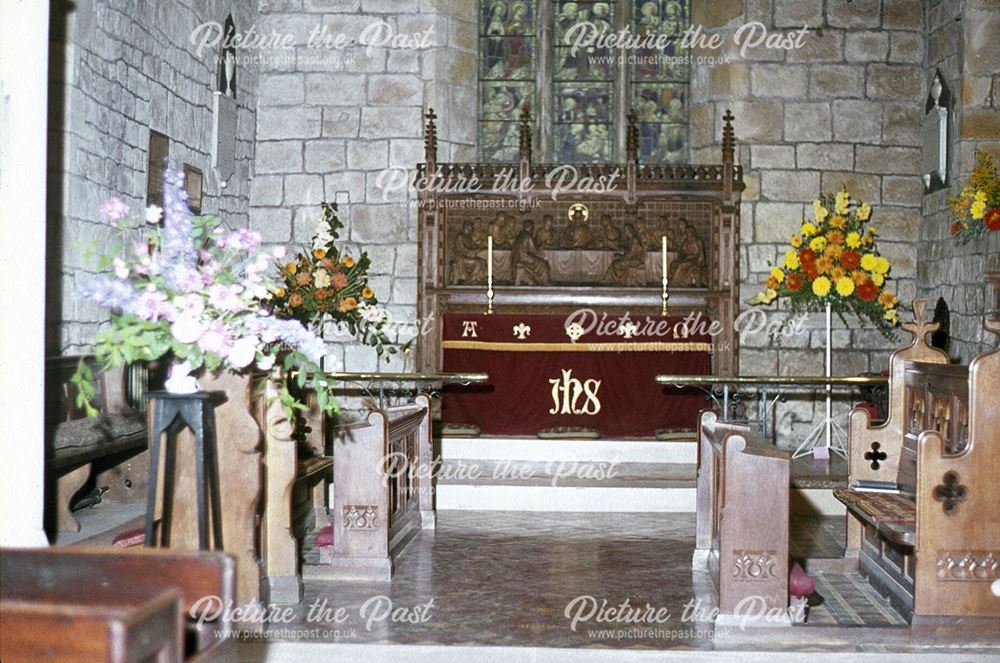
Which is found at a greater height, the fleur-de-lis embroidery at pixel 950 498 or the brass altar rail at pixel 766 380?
the brass altar rail at pixel 766 380

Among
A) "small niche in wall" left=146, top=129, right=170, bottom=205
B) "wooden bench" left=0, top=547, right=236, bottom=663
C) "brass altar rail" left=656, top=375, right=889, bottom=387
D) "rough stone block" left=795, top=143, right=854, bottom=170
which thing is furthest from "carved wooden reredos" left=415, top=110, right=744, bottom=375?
"wooden bench" left=0, top=547, right=236, bottom=663

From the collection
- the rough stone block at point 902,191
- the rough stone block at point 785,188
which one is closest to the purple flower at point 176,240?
the rough stone block at point 785,188

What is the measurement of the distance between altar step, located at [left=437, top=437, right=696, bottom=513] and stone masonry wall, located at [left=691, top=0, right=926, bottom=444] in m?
1.61

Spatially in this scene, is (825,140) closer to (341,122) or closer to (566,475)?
(566,475)

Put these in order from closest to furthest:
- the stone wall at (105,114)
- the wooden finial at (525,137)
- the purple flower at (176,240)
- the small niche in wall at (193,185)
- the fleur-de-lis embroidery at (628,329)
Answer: the purple flower at (176,240), the stone wall at (105,114), the small niche in wall at (193,185), the fleur-de-lis embroidery at (628,329), the wooden finial at (525,137)

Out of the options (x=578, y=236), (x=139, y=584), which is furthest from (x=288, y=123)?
(x=139, y=584)

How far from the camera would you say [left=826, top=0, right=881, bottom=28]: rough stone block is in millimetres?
8312

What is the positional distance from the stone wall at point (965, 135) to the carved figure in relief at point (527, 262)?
279 centimetres

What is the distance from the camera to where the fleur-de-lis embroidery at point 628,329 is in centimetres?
752

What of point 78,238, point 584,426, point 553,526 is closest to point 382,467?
point 553,526

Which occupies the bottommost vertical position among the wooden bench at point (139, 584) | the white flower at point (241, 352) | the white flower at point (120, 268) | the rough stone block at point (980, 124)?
the wooden bench at point (139, 584)

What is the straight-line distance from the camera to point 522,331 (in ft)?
24.5

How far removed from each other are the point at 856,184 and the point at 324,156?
406 centimetres

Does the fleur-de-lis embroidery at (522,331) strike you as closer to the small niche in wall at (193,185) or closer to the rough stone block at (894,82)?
the small niche in wall at (193,185)
